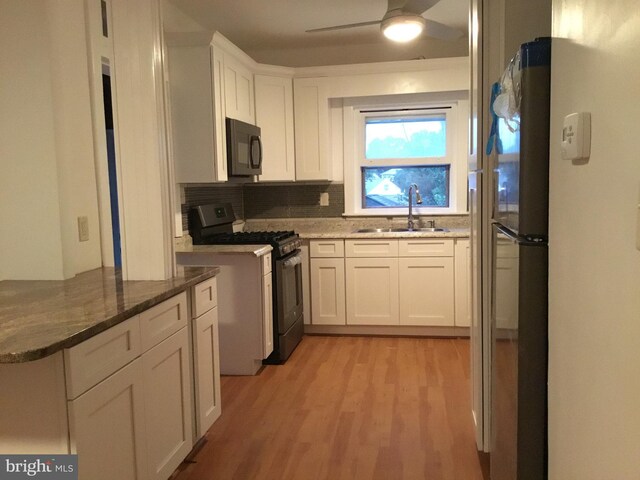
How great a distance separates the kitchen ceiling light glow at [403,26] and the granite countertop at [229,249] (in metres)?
1.59

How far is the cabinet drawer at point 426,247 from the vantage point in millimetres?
4273

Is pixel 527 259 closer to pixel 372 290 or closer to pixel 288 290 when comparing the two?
pixel 288 290

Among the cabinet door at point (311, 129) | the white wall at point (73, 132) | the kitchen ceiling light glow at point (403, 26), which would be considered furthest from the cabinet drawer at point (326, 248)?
the white wall at point (73, 132)

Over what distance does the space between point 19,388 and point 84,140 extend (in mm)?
1459

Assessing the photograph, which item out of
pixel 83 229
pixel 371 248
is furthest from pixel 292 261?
pixel 83 229

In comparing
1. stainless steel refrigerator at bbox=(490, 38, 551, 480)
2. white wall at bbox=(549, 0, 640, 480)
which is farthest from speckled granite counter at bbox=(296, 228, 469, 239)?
white wall at bbox=(549, 0, 640, 480)

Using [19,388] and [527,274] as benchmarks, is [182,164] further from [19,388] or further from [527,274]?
[527,274]

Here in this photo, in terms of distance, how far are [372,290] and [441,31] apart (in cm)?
203

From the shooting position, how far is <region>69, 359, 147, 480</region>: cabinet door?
1.54m

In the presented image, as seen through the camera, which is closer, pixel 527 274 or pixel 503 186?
pixel 527 274

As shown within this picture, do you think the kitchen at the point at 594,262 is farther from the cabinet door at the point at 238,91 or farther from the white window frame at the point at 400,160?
the white window frame at the point at 400,160

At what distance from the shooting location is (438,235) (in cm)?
427

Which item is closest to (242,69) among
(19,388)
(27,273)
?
(27,273)

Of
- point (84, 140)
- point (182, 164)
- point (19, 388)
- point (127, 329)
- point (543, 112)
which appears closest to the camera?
point (543, 112)
